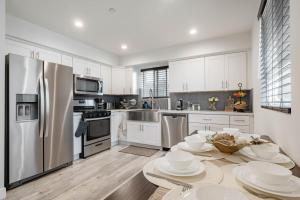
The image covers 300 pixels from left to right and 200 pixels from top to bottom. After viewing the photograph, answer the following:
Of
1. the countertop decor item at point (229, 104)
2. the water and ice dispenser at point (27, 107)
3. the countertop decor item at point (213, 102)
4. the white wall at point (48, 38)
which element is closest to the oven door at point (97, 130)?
the water and ice dispenser at point (27, 107)

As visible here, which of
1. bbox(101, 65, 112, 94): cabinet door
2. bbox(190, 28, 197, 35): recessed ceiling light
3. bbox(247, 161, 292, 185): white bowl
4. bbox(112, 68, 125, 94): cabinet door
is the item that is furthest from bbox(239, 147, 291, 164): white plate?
bbox(112, 68, 125, 94): cabinet door

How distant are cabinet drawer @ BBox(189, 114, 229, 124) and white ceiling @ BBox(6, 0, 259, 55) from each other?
1635mm

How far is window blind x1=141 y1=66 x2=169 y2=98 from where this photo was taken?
4456mm

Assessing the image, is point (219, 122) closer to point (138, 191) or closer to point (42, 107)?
point (138, 191)

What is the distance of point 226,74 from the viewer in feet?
10.9

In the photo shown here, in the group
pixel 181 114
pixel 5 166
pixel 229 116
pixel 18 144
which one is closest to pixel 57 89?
pixel 18 144

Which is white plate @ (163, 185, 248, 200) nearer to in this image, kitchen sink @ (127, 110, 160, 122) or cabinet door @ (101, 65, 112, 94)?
kitchen sink @ (127, 110, 160, 122)

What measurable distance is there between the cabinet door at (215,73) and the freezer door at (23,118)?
3.10m

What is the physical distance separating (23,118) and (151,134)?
2.45m

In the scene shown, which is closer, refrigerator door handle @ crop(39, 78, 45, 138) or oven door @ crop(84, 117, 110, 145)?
refrigerator door handle @ crop(39, 78, 45, 138)

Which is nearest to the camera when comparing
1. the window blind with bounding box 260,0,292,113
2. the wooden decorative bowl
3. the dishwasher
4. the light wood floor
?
the wooden decorative bowl

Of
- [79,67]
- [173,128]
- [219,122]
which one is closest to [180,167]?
[219,122]

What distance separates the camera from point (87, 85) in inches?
140

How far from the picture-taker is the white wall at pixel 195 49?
314 centimetres
